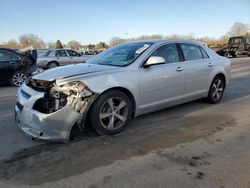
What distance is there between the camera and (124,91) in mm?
4680

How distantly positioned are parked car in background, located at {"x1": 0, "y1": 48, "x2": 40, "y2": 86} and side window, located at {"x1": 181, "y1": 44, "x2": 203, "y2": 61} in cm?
689

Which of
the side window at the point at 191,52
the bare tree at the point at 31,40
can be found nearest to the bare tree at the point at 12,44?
the bare tree at the point at 31,40

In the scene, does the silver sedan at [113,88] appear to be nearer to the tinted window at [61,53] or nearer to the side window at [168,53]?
the side window at [168,53]

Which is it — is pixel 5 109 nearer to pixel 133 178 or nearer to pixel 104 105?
pixel 104 105

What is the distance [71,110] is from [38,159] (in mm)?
798

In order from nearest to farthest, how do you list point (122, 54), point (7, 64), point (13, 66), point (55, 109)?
point (55, 109), point (122, 54), point (7, 64), point (13, 66)

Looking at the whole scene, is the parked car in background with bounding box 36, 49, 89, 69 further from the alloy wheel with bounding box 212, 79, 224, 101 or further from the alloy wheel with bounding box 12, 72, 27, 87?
the alloy wheel with bounding box 212, 79, 224, 101

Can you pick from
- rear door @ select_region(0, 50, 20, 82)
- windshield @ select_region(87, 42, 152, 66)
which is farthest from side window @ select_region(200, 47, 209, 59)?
rear door @ select_region(0, 50, 20, 82)

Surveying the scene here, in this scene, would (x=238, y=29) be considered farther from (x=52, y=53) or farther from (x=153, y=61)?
(x=153, y=61)

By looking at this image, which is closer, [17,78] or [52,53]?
[17,78]

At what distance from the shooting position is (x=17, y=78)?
10805 mm

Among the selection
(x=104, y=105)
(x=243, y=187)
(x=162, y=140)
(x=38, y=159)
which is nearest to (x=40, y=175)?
(x=38, y=159)

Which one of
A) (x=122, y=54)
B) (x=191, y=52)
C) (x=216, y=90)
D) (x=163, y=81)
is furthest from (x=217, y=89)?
(x=122, y=54)

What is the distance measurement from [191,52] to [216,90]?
130 cm
